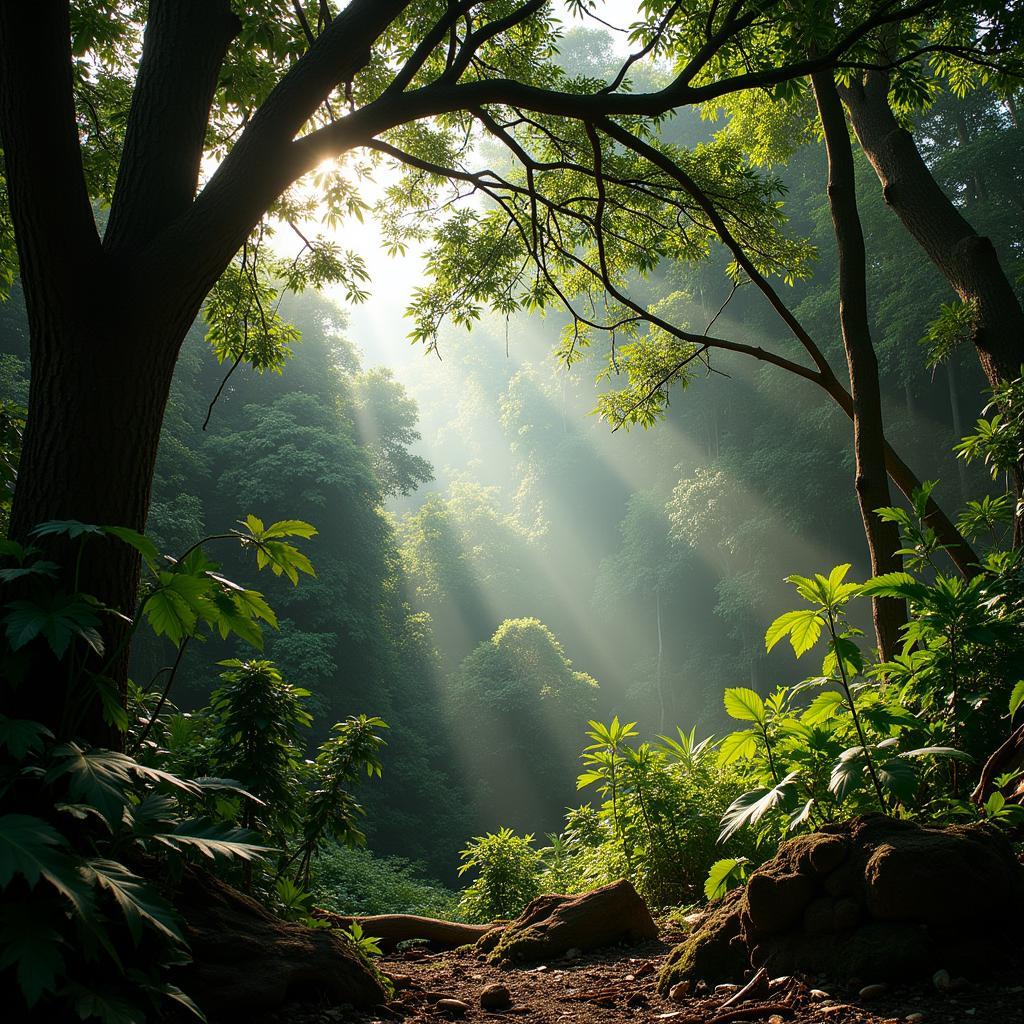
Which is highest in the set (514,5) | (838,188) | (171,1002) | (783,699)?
(514,5)

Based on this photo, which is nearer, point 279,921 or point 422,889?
point 279,921

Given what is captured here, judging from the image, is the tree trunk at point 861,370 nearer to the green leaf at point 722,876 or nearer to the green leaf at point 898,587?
the green leaf at point 898,587

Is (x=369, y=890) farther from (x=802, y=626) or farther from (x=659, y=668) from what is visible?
(x=659, y=668)

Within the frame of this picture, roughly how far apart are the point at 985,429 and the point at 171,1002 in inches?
164

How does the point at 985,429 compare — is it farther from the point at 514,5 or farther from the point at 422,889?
the point at 422,889

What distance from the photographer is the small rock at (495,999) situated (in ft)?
9.01

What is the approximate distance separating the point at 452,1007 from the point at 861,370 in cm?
426

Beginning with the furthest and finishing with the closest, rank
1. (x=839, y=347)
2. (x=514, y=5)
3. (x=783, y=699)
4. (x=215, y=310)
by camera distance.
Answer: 1. (x=839, y=347)
2. (x=514, y=5)
3. (x=215, y=310)
4. (x=783, y=699)

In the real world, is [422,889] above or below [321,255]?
below

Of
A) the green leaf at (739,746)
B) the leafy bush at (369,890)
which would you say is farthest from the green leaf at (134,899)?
the leafy bush at (369,890)

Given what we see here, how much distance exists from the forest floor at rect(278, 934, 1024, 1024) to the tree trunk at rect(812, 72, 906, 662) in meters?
2.32

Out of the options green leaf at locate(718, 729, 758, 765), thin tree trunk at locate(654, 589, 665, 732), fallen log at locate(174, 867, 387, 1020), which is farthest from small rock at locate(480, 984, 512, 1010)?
thin tree trunk at locate(654, 589, 665, 732)

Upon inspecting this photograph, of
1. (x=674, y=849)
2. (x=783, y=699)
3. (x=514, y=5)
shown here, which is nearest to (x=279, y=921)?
(x=783, y=699)

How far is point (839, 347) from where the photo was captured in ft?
78.4
